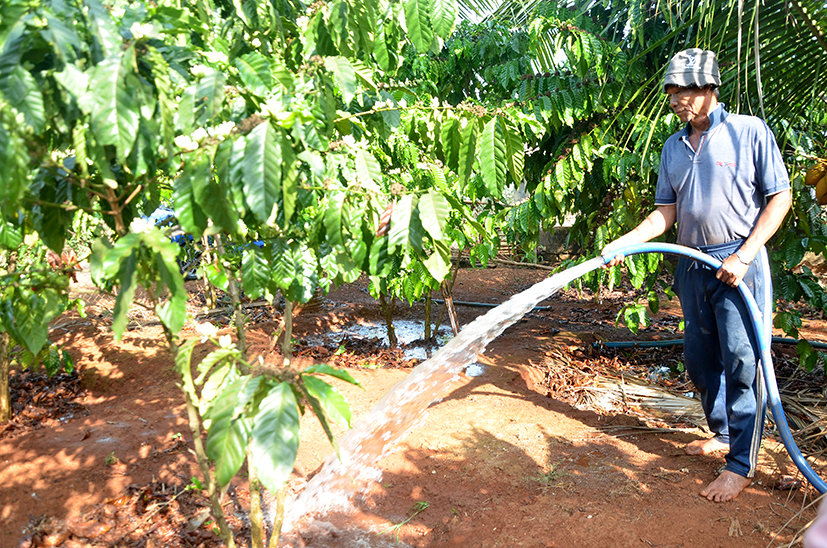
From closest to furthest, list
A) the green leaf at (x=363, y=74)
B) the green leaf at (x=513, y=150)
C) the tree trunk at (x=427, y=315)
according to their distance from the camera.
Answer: the green leaf at (x=513, y=150) → the green leaf at (x=363, y=74) → the tree trunk at (x=427, y=315)

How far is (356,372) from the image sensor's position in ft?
13.3

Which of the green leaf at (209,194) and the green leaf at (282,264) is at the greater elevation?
the green leaf at (209,194)

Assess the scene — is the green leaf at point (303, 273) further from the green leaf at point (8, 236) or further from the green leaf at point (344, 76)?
the green leaf at point (8, 236)

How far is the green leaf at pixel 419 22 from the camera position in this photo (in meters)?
1.61

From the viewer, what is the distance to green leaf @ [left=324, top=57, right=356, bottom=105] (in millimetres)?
1451

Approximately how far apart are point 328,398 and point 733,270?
182 cm

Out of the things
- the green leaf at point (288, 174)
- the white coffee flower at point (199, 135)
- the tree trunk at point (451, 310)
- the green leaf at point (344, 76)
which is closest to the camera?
the green leaf at point (288, 174)

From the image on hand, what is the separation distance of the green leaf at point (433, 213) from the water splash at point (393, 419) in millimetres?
1072

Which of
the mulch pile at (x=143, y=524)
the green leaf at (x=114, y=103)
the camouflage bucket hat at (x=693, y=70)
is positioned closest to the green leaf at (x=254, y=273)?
the green leaf at (x=114, y=103)

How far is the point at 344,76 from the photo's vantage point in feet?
4.78

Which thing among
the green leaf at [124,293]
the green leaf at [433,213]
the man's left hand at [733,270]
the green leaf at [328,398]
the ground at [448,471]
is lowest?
the ground at [448,471]

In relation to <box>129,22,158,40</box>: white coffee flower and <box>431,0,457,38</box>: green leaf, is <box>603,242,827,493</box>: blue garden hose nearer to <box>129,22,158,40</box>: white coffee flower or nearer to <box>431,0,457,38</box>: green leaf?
<box>431,0,457,38</box>: green leaf

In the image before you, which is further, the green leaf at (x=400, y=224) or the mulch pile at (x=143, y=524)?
the mulch pile at (x=143, y=524)

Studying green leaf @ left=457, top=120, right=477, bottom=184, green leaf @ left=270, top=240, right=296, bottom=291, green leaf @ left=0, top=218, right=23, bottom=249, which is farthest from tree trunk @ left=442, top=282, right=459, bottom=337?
green leaf @ left=0, top=218, right=23, bottom=249
